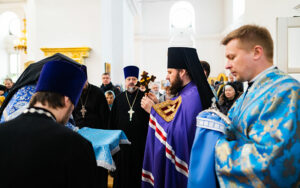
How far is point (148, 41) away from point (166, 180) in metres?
17.1

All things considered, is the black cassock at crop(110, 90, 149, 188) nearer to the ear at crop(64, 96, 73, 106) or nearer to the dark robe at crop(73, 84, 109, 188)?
the dark robe at crop(73, 84, 109, 188)

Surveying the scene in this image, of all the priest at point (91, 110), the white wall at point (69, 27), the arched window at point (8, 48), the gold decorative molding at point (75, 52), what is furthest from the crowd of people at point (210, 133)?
the arched window at point (8, 48)

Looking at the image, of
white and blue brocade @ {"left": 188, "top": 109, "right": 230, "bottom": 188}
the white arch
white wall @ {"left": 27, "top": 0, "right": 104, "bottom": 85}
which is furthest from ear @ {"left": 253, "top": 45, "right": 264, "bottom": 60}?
the white arch

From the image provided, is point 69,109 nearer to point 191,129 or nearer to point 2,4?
point 191,129

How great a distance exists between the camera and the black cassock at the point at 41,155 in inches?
38.2

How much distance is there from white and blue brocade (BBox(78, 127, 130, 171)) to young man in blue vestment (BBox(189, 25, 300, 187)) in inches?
37.7

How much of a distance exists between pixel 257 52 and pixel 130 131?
2764mm

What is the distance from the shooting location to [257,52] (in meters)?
1.37

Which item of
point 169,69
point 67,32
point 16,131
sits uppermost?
point 67,32

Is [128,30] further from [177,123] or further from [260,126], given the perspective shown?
[260,126]

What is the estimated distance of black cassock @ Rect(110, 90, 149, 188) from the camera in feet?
11.9

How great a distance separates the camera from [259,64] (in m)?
1.38

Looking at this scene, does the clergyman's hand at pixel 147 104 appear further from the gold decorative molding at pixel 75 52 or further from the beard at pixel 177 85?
the gold decorative molding at pixel 75 52

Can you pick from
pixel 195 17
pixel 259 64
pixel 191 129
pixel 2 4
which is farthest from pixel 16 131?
pixel 195 17
